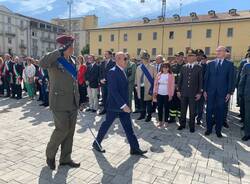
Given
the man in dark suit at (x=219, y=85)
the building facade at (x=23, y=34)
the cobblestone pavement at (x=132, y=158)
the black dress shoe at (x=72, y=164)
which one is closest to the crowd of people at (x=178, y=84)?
the man in dark suit at (x=219, y=85)

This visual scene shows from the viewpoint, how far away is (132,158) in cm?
470

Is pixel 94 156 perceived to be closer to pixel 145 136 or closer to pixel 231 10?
pixel 145 136

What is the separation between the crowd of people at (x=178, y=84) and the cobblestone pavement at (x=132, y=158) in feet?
1.93

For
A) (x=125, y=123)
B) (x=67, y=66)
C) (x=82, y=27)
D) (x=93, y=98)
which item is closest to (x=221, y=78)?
(x=125, y=123)

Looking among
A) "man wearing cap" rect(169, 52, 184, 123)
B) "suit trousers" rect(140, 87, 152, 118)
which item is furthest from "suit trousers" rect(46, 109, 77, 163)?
"man wearing cap" rect(169, 52, 184, 123)

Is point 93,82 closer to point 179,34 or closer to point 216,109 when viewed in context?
point 216,109

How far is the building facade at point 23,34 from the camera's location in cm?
6806

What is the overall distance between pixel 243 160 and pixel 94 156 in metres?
2.81

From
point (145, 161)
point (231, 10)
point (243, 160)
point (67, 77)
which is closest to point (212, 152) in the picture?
point (243, 160)

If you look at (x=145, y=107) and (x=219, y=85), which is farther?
(x=145, y=107)

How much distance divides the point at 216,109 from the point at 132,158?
2689 mm

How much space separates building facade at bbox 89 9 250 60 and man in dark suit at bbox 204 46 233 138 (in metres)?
42.1

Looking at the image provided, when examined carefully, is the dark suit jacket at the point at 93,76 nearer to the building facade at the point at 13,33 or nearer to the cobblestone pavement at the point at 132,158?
the cobblestone pavement at the point at 132,158

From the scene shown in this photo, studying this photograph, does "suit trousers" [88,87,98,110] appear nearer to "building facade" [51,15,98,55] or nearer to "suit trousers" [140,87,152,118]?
"suit trousers" [140,87,152,118]
